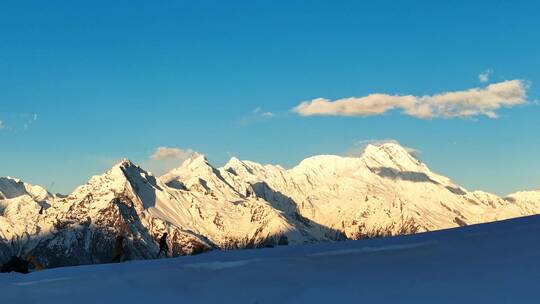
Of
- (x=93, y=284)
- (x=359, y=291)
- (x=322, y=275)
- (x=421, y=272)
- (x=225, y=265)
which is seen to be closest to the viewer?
(x=359, y=291)

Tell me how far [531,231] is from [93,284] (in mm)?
9158

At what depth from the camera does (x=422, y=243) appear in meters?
13.7

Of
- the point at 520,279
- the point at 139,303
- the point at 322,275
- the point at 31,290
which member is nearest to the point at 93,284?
the point at 31,290

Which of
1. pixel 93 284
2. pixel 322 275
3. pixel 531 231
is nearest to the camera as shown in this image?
pixel 322 275

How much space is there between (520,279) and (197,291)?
566cm

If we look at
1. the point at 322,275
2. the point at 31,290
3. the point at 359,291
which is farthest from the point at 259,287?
the point at 31,290

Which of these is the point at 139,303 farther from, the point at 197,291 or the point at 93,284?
the point at 93,284

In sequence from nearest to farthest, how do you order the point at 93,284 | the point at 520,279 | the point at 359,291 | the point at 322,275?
1. the point at 520,279
2. the point at 359,291
3. the point at 322,275
4. the point at 93,284

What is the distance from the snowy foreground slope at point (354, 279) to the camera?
9406 millimetres

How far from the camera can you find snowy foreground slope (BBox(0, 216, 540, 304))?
9406mm

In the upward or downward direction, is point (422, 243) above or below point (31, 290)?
above

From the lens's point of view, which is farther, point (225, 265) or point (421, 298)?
point (225, 265)

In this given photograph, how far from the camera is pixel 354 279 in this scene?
10.9 m

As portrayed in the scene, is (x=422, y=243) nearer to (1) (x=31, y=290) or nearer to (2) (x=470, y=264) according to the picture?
(2) (x=470, y=264)
